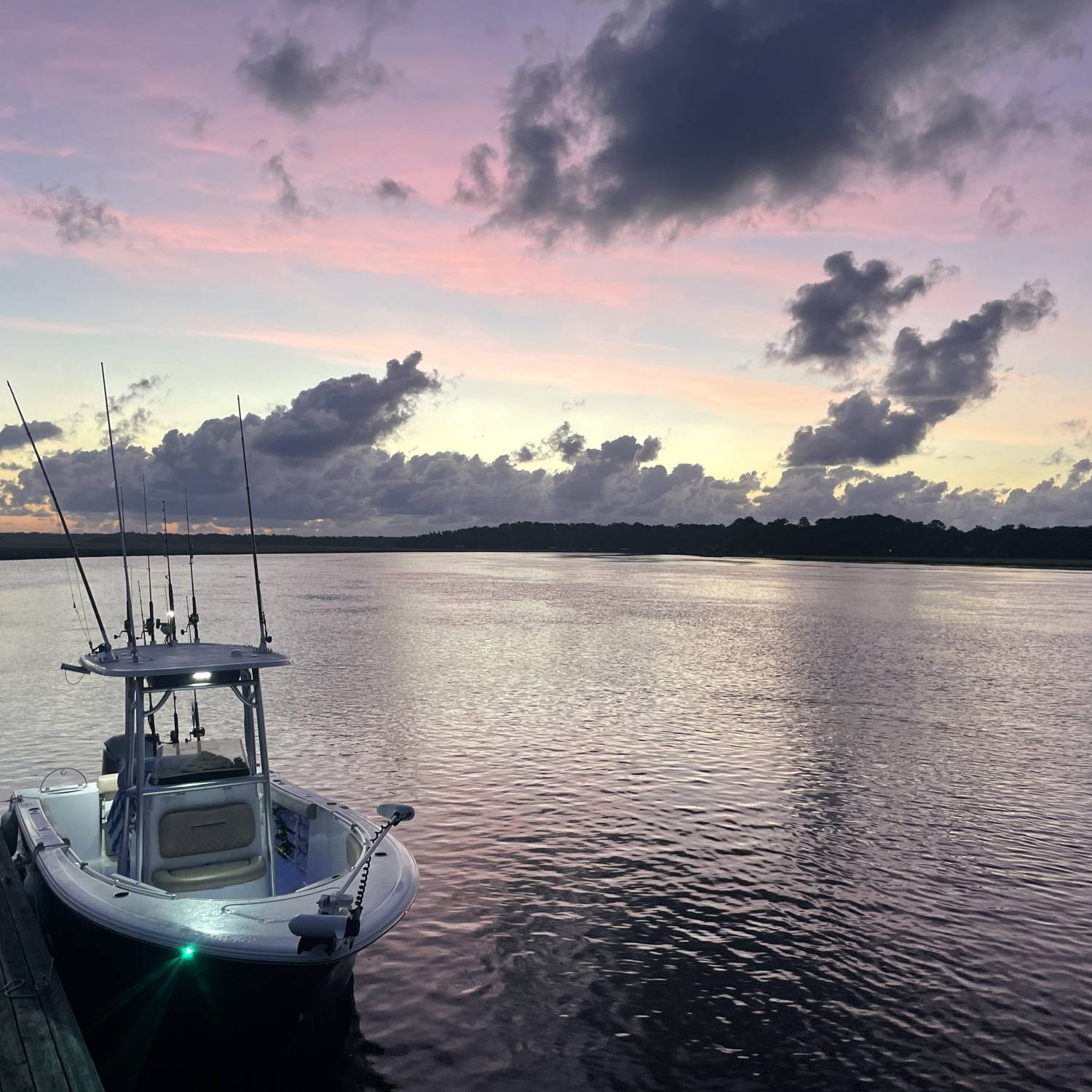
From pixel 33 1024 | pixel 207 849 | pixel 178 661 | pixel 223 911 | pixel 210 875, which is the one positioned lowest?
pixel 33 1024

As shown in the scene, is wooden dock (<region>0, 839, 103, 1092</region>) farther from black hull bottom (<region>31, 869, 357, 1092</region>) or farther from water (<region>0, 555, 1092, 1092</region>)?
water (<region>0, 555, 1092, 1092</region>)

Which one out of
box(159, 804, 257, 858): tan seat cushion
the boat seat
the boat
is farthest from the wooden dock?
box(159, 804, 257, 858): tan seat cushion

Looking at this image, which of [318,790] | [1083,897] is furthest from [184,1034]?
[1083,897]

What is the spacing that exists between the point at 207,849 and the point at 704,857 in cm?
1031

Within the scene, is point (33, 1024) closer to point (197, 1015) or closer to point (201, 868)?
point (197, 1015)

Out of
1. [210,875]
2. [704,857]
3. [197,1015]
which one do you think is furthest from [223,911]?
[704,857]

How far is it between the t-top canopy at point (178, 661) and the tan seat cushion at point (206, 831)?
1.95 meters

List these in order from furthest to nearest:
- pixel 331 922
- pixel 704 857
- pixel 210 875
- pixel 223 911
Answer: pixel 704 857
pixel 210 875
pixel 223 911
pixel 331 922

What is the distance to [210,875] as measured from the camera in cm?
1141

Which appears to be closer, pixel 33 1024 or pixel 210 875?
pixel 33 1024

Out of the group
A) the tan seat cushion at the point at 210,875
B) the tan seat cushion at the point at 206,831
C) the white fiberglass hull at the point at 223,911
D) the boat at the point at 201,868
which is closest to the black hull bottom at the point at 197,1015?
the boat at the point at 201,868

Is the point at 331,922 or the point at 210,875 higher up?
the point at 331,922

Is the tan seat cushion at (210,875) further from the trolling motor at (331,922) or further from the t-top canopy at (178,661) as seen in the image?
the t-top canopy at (178,661)

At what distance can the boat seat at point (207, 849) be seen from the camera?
11281 mm
